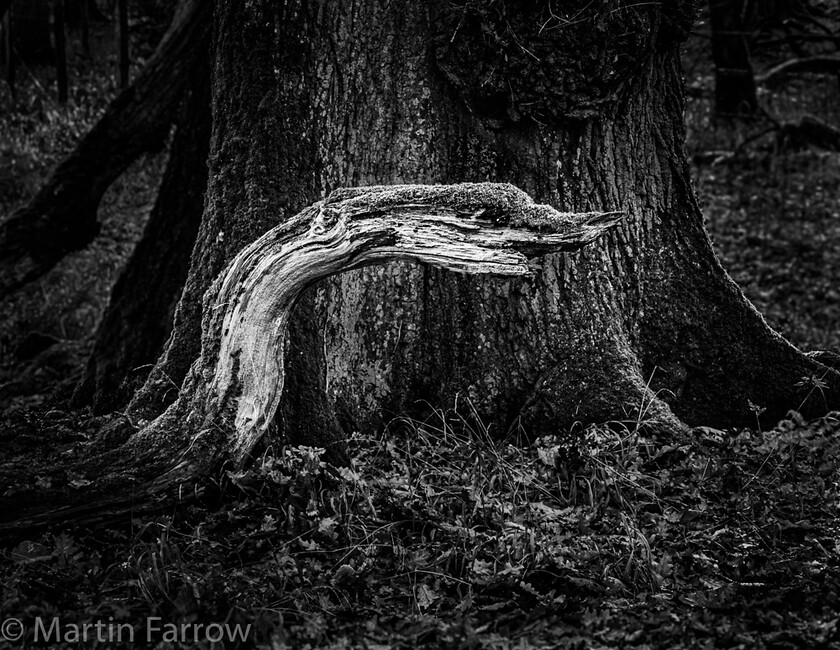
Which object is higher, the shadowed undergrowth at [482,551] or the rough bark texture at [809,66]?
the rough bark texture at [809,66]

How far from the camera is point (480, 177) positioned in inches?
176

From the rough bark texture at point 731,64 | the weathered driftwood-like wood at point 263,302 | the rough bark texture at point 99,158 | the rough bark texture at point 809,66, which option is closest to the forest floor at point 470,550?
the weathered driftwood-like wood at point 263,302

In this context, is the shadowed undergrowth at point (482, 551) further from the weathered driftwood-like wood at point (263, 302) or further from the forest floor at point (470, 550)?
the weathered driftwood-like wood at point (263, 302)

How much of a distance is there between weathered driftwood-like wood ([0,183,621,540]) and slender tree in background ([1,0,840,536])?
0.21m

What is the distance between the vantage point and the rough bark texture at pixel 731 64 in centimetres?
1248

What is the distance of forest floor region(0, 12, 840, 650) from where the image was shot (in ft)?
10.1

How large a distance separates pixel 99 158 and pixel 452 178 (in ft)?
11.8

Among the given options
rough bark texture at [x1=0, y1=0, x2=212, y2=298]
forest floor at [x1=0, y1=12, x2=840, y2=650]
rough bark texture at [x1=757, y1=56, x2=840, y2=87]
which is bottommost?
forest floor at [x1=0, y1=12, x2=840, y2=650]

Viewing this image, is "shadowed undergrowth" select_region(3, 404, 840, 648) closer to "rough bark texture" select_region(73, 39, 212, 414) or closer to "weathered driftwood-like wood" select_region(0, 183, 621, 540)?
"weathered driftwood-like wood" select_region(0, 183, 621, 540)

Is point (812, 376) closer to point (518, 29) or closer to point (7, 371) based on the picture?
point (518, 29)

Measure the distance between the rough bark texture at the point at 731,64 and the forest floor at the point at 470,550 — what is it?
354 inches

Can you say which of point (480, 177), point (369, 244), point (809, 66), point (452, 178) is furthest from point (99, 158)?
point (809, 66)

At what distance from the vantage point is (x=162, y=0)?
14.4 m

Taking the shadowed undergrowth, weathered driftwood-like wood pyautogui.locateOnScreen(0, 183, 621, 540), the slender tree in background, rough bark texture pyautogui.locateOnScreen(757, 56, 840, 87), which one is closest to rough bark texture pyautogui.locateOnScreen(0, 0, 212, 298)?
the slender tree in background
